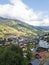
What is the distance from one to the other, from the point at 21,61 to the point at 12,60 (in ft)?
9.59

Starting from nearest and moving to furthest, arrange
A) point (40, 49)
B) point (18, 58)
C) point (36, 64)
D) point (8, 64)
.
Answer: point (8, 64) → point (18, 58) → point (36, 64) → point (40, 49)

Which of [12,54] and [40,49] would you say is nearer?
[12,54]

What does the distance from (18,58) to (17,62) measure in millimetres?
1247

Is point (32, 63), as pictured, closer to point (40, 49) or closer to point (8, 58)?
point (8, 58)

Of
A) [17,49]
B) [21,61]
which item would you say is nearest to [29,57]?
[17,49]

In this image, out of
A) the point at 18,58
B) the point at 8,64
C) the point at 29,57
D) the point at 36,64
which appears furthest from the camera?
the point at 29,57

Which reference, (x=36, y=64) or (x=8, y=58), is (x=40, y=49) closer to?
(x=36, y=64)

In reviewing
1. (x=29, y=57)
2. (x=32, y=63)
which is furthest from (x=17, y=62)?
(x=29, y=57)

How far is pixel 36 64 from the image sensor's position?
57094mm

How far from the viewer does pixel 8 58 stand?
157 ft

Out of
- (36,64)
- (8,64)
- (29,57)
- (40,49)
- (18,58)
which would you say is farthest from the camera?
(40,49)

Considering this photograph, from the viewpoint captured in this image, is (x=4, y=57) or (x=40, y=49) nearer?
(x=4, y=57)

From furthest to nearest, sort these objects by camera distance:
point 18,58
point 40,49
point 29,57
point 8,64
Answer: point 40,49, point 29,57, point 18,58, point 8,64

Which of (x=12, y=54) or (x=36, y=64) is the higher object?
(x=12, y=54)
